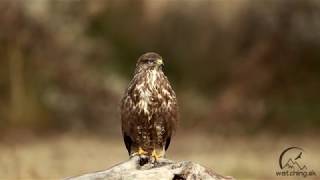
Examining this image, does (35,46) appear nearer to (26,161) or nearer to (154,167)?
(26,161)

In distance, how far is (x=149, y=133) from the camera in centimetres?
728

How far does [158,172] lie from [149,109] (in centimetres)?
118

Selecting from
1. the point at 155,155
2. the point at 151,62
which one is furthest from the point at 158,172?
the point at 151,62

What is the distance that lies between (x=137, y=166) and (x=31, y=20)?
22.1 ft

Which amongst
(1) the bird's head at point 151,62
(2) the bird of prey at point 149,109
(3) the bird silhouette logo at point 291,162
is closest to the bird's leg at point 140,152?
(2) the bird of prey at point 149,109

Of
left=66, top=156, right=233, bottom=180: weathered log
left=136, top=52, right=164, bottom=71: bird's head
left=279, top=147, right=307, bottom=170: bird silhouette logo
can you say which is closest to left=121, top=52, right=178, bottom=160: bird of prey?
left=136, top=52, right=164, bottom=71: bird's head

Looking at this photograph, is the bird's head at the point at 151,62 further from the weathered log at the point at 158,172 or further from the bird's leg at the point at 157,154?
the weathered log at the point at 158,172

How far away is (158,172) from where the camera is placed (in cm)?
611

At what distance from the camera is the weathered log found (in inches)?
237

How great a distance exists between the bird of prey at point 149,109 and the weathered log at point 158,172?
744 mm

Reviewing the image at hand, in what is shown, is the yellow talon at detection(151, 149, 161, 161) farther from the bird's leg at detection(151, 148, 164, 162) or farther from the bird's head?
the bird's head

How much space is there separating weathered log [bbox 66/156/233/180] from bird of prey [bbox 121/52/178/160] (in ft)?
2.44

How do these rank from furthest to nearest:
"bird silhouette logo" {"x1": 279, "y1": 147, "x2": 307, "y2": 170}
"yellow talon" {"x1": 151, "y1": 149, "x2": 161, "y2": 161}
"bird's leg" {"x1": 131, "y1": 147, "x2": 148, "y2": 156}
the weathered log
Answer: "bird silhouette logo" {"x1": 279, "y1": 147, "x2": 307, "y2": 170} < "bird's leg" {"x1": 131, "y1": 147, "x2": 148, "y2": 156} < "yellow talon" {"x1": 151, "y1": 149, "x2": 161, "y2": 161} < the weathered log

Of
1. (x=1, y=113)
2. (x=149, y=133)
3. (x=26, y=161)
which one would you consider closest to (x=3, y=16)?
(x=1, y=113)
